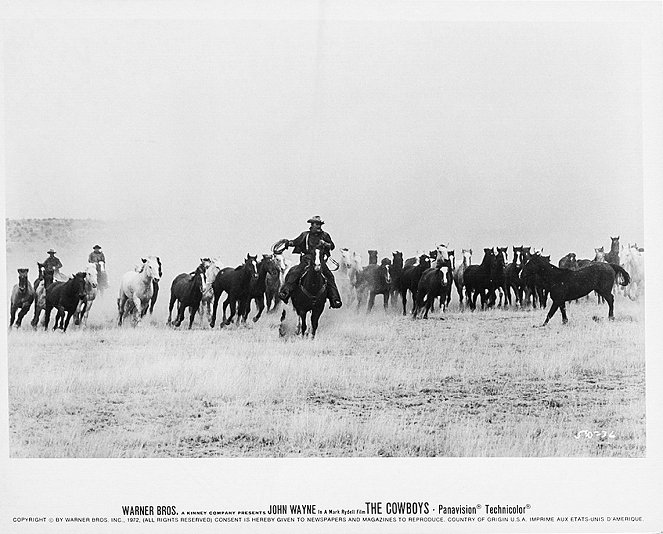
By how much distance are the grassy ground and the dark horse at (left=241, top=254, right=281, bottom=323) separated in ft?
0.24

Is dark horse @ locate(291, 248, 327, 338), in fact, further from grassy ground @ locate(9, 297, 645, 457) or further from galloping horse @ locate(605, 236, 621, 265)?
galloping horse @ locate(605, 236, 621, 265)

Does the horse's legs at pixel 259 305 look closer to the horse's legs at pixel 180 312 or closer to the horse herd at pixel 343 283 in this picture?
the horse herd at pixel 343 283

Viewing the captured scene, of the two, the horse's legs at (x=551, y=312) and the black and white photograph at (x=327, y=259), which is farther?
the horse's legs at (x=551, y=312)

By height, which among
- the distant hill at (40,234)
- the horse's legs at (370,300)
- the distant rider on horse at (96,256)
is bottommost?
the horse's legs at (370,300)

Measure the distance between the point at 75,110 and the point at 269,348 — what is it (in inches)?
63.4

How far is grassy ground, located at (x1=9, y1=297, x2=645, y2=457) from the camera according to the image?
462 cm

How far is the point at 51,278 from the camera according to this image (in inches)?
184

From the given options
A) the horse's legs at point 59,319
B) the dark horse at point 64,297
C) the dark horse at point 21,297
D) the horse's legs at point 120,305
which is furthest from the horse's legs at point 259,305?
the dark horse at point 21,297

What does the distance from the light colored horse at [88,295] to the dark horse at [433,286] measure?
169 cm

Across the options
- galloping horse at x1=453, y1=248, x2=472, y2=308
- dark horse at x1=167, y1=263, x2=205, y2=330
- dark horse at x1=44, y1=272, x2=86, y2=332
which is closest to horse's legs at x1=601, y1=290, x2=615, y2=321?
galloping horse at x1=453, y1=248, x2=472, y2=308

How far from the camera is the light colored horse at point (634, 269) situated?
4.64 metres

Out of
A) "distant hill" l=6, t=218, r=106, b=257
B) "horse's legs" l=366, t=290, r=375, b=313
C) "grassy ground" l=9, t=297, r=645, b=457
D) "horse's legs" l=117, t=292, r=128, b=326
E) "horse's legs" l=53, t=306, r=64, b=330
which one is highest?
"distant hill" l=6, t=218, r=106, b=257

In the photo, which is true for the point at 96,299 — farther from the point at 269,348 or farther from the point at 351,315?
the point at 351,315

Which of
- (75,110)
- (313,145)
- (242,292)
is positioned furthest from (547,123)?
(75,110)
